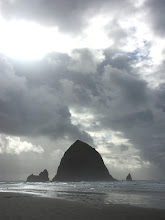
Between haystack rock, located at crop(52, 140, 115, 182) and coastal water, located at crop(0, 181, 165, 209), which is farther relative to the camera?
haystack rock, located at crop(52, 140, 115, 182)

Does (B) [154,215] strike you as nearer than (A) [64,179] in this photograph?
Yes

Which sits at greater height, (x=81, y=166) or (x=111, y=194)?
(x=81, y=166)

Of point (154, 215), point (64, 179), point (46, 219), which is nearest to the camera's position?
point (46, 219)

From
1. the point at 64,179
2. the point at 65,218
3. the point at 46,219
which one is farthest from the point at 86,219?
the point at 64,179

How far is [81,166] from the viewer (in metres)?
185

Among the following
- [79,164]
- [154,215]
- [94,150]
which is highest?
[94,150]

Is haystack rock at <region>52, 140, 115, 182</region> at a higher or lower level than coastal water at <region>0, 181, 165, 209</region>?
higher

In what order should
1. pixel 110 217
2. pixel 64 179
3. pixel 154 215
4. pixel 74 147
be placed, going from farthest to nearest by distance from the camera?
1. pixel 74 147
2. pixel 64 179
3. pixel 154 215
4. pixel 110 217

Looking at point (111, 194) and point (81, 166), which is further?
point (81, 166)

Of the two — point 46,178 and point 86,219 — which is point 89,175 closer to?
point 46,178

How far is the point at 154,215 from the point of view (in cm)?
1429

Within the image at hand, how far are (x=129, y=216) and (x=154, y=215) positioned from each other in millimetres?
1782

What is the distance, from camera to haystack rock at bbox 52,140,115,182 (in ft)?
587

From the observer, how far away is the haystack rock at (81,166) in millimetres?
178875
